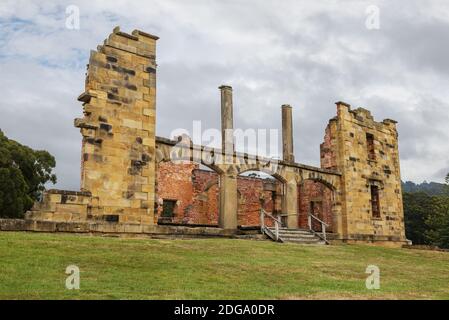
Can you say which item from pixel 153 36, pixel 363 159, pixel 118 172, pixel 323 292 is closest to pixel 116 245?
pixel 118 172

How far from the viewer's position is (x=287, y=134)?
21.7 m

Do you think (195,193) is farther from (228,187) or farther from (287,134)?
(228,187)

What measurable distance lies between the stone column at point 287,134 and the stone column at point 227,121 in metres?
3.14

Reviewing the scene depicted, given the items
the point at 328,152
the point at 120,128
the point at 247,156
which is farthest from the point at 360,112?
the point at 120,128

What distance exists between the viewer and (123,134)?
15.6m

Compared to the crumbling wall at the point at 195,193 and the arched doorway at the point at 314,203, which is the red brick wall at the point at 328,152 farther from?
the crumbling wall at the point at 195,193

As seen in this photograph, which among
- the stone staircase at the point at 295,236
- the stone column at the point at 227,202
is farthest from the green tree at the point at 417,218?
the stone column at the point at 227,202

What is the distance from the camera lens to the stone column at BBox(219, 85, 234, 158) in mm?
19047

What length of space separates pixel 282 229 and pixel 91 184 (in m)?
8.05

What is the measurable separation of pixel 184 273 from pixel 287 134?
44.9ft

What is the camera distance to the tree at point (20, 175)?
28953 mm

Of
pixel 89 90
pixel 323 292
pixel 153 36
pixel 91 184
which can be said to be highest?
pixel 153 36

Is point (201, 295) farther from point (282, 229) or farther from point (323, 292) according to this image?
point (282, 229)

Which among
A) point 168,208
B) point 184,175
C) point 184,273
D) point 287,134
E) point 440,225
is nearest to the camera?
point 184,273
